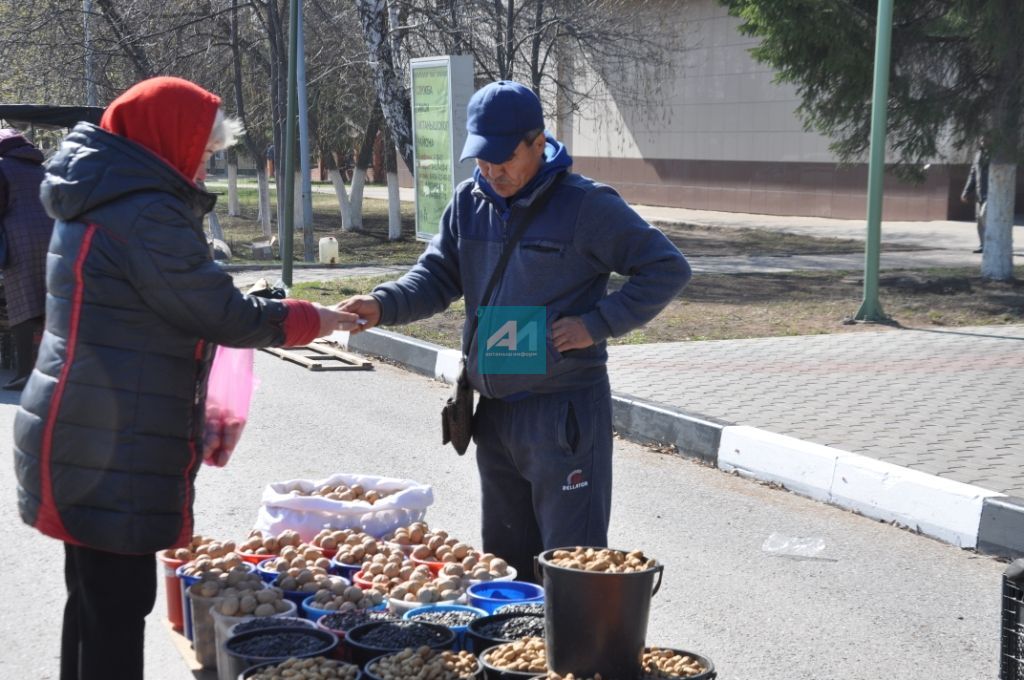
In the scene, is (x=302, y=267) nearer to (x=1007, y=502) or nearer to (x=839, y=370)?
(x=839, y=370)

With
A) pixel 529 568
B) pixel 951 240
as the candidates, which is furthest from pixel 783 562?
pixel 951 240

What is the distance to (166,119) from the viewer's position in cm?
338

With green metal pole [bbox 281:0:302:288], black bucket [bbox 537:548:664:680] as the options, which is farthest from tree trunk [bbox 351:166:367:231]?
black bucket [bbox 537:548:664:680]

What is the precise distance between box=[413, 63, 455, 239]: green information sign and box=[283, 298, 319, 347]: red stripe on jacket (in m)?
10.2

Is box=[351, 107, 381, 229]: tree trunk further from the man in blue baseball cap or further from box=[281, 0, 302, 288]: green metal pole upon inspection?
the man in blue baseball cap

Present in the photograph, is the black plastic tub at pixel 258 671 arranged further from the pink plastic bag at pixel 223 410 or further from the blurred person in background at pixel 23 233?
the blurred person in background at pixel 23 233

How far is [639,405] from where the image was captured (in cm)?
863

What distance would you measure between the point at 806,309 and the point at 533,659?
1079 cm

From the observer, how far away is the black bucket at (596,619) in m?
3.35

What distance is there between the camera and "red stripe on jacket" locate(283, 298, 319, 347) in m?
3.72

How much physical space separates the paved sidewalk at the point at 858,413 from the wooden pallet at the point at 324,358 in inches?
13.9

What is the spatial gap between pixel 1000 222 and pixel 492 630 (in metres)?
13.2

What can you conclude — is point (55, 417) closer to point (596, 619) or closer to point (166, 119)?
point (166, 119)

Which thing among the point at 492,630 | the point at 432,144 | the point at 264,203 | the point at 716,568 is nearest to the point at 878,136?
the point at 432,144
